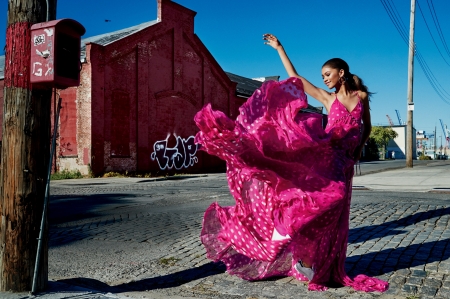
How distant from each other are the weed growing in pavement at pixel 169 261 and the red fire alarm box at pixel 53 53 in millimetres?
2119

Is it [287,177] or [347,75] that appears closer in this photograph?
[287,177]

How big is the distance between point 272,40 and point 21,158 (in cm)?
242

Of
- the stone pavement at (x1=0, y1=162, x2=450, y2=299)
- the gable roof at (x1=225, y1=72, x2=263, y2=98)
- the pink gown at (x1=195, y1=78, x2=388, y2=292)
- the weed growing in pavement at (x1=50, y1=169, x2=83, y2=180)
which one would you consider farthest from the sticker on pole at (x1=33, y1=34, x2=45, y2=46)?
the gable roof at (x1=225, y1=72, x2=263, y2=98)

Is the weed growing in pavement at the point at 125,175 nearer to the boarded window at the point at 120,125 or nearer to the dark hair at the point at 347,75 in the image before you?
the boarded window at the point at 120,125

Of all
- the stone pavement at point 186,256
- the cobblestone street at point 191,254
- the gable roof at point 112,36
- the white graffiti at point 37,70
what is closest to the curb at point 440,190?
the cobblestone street at point 191,254

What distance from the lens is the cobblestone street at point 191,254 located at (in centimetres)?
363

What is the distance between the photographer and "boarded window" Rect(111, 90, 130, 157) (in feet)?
68.3

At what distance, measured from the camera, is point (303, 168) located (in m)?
3.32

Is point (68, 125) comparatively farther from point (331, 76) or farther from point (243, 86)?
point (331, 76)

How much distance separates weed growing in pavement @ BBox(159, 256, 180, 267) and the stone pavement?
28 millimetres

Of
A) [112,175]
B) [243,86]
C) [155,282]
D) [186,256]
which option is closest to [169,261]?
[186,256]

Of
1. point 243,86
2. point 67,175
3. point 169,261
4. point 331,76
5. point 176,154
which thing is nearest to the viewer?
point 331,76

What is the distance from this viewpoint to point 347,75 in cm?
378

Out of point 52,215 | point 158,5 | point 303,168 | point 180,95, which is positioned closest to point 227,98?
point 180,95
